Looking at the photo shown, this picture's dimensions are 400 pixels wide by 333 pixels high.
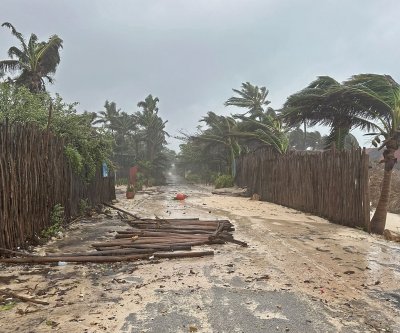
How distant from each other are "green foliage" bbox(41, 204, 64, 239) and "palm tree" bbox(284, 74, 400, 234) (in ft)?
24.1

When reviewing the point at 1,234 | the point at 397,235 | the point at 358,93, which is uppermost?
the point at 358,93

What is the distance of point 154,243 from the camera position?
5.99 meters

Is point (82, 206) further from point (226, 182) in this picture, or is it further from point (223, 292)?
point (226, 182)

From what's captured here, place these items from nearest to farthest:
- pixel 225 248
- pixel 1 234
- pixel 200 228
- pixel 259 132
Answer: pixel 1 234 → pixel 225 248 → pixel 200 228 → pixel 259 132

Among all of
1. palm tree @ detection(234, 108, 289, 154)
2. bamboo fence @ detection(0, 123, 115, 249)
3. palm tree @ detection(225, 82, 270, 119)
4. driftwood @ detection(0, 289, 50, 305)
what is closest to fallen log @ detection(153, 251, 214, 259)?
driftwood @ detection(0, 289, 50, 305)

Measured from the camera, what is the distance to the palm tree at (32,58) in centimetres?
1912

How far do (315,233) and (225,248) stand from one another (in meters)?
2.74

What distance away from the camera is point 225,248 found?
242 inches

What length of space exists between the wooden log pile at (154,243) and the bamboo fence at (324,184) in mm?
3382

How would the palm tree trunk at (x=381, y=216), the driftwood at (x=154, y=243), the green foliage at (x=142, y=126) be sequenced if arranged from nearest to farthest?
1. the driftwood at (x=154, y=243)
2. the palm tree trunk at (x=381, y=216)
3. the green foliage at (x=142, y=126)

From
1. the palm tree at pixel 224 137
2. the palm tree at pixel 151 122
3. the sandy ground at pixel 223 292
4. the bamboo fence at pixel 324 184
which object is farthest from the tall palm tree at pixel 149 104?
the sandy ground at pixel 223 292

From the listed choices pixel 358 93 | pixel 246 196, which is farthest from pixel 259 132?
pixel 358 93

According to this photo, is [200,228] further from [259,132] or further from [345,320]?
[259,132]

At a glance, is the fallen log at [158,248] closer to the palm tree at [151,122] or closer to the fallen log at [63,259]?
the fallen log at [63,259]
